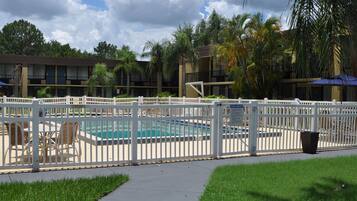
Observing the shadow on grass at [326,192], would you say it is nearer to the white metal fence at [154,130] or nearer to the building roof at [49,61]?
the white metal fence at [154,130]

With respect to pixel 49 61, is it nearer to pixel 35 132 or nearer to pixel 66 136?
pixel 66 136

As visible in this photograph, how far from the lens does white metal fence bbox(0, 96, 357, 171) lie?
32.6 ft

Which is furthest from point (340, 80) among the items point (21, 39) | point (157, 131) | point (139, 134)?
point (21, 39)

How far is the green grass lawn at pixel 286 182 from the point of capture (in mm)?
7734

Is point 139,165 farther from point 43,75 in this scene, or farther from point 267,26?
point 43,75

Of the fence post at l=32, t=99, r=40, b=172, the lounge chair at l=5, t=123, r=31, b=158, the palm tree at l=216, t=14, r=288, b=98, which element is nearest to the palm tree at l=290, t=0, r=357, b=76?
the fence post at l=32, t=99, r=40, b=172

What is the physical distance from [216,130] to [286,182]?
3232mm

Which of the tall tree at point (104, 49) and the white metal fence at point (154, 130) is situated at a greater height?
the tall tree at point (104, 49)

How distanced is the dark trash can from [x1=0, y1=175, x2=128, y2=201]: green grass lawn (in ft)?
19.9

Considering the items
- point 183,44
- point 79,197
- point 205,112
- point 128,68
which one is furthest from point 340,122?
point 128,68

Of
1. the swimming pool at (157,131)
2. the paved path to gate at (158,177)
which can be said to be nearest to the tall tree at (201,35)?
the swimming pool at (157,131)

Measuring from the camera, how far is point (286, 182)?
8.80 m

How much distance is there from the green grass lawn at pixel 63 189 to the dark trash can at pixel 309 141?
605 centimetres

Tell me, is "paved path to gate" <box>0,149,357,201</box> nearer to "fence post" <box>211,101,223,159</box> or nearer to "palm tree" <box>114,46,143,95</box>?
"fence post" <box>211,101,223,159</box>
